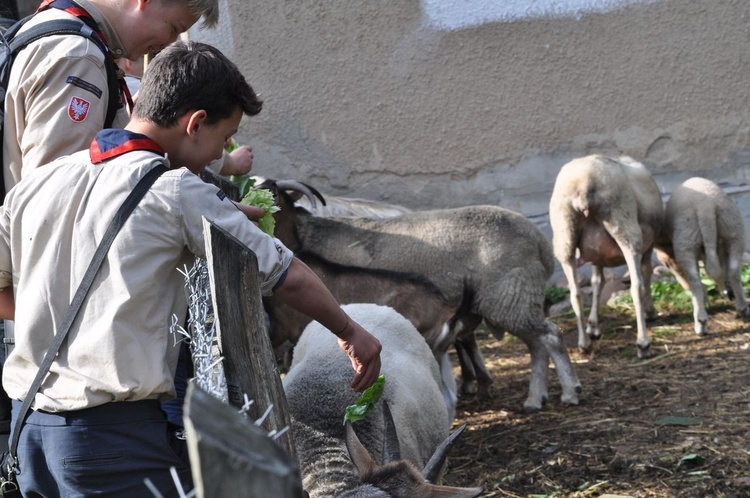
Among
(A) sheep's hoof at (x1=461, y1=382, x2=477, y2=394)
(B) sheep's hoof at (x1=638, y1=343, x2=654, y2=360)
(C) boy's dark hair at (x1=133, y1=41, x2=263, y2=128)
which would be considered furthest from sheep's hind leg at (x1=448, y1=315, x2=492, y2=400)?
(C) boy's dark hair at (x1=133, y1=41, x2=263, y2=128)

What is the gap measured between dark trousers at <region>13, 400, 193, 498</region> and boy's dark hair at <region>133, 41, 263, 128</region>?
0.75m

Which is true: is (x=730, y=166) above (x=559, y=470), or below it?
above

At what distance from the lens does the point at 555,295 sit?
8359 mm

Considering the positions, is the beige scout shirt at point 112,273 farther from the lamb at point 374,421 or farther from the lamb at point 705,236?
the lamb at point 705,236

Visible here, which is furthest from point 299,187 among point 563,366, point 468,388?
point 563,366

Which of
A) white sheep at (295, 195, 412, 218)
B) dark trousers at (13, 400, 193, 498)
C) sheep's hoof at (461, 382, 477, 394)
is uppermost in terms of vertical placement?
dark trousers at (13, 400, 193, 498)

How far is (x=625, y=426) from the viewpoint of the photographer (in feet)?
17.1

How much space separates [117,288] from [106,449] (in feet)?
1.27

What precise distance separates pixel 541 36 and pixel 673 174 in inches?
73.1

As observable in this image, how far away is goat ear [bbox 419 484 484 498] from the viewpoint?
2.65m

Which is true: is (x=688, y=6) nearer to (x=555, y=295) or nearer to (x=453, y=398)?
(x=555, y=295)

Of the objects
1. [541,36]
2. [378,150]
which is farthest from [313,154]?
[541,36]

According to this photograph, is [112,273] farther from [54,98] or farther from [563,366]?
[563,366]

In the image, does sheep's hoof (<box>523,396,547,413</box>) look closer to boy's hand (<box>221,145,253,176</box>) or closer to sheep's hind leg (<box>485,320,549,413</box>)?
sheep's hind leg (<box>485,320,549,413</box>)
